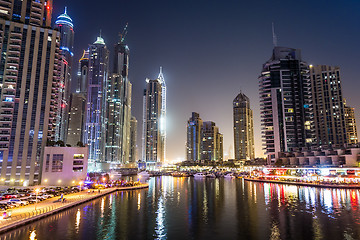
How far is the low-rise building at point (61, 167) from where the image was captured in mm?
92438

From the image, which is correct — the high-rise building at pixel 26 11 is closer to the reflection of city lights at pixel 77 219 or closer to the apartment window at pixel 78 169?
the apartment window at pixel 78 169

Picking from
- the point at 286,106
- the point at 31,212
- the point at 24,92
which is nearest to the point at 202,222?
the point at 31,212

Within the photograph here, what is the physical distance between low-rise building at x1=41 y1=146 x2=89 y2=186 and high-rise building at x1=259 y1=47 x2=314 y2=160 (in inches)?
5166

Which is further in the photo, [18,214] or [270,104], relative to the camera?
[270,104]

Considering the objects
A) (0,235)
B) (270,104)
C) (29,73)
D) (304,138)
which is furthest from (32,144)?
(304,138)

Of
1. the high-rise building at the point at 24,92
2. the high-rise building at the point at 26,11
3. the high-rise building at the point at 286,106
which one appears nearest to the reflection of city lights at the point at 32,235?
the high-rise building at the point at 24,92

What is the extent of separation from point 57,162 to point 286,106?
151192 mm

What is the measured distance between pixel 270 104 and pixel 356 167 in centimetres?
7790

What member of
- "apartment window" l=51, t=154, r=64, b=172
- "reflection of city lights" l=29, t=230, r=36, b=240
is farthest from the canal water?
"apartment window" l=51, t=154, r=64, b=172

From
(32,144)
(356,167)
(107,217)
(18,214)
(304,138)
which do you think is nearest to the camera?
(18,214)

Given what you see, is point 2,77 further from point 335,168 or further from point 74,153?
point 335,168

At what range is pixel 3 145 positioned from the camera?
92.8 m

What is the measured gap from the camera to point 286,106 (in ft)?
572

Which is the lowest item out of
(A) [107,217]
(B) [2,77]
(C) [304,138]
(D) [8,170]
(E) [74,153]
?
(A) [107,217]
